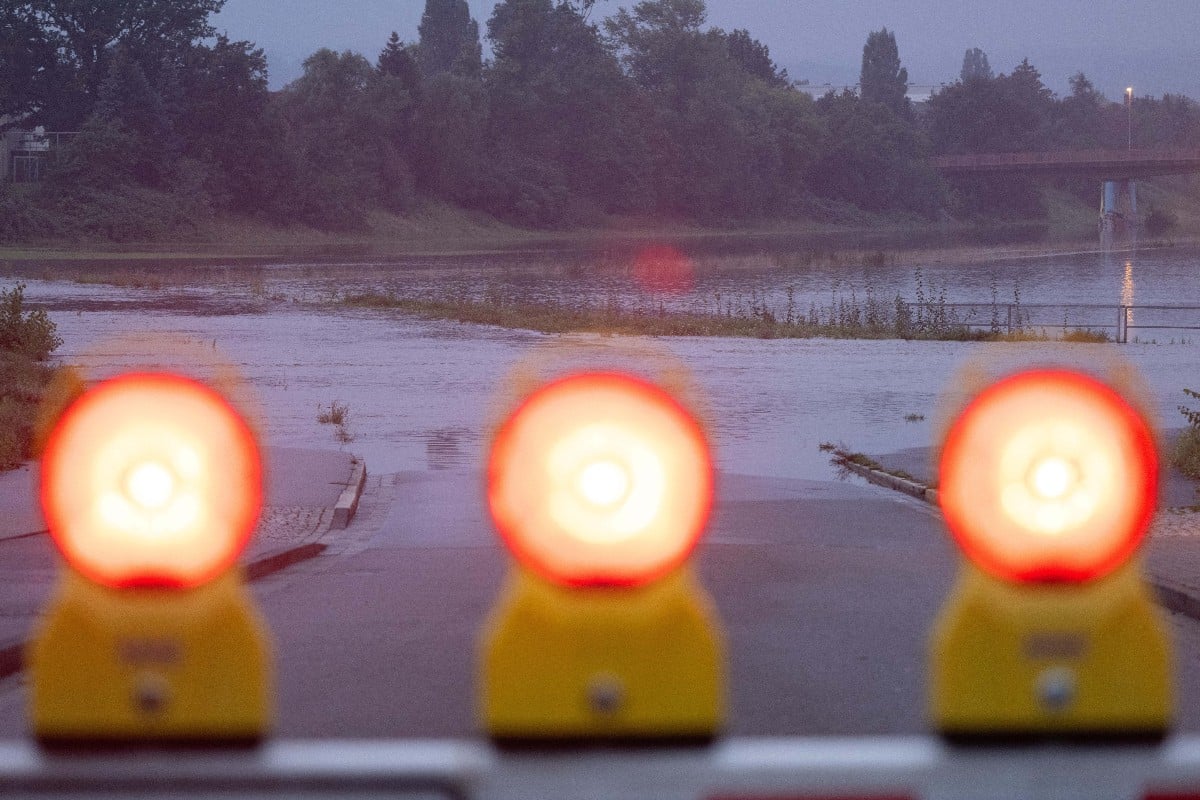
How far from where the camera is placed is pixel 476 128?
12694 cm

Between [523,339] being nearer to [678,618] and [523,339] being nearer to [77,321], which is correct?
[77,321]

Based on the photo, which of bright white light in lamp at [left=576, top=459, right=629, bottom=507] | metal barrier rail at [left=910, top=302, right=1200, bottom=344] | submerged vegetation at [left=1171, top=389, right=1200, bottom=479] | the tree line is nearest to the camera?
bright white light in lamp at [left=576, top=459, right=629, bottom=507]

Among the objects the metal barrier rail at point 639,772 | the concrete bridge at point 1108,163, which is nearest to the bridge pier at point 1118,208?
the concrete bridge at point 1108,163

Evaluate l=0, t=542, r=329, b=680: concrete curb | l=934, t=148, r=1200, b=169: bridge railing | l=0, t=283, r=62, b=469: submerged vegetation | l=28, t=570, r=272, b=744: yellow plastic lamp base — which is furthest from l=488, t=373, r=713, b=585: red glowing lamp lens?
l=934, t=148, r=1200, b=169: bridge railing

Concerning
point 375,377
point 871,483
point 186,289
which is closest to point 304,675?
point 871,483

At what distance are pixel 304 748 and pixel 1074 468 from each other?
2.87 feet

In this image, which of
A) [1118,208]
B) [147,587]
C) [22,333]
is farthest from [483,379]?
[1118,208]

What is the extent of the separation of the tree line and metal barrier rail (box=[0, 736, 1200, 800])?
95501mm

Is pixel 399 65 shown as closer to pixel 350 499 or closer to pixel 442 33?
pixel 442 33

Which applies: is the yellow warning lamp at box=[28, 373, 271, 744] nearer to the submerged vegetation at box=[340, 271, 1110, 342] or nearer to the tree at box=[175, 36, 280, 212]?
the submerged vegetation at box=[340, 271, 1110, 342]

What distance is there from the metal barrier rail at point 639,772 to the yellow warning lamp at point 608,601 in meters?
0.04

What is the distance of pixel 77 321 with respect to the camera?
131 ft

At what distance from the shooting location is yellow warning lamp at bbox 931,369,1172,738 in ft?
5.71

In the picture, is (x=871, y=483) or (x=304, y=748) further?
(x=871, y=483)
